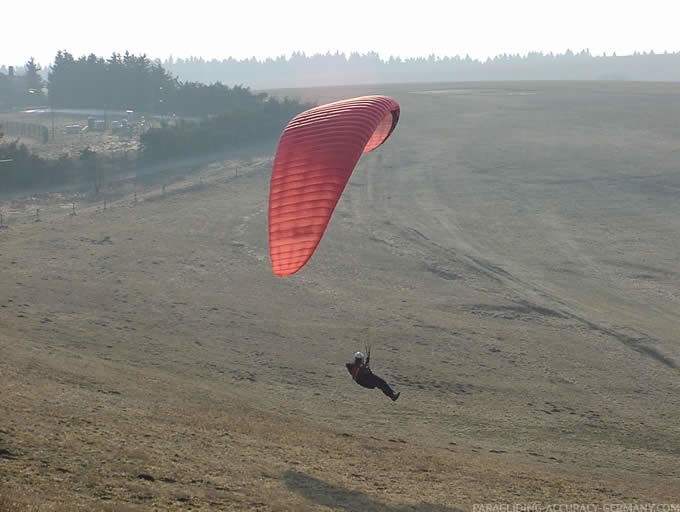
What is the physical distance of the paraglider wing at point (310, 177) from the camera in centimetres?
1498

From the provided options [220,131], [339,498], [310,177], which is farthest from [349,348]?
[220,131]

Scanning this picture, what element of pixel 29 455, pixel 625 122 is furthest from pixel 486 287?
pixel 625 122

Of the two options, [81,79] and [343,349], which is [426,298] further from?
[81,79]

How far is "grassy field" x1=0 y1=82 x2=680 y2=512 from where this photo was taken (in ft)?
47.1

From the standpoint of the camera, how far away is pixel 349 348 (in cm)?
2619

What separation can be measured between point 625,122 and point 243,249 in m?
59.6

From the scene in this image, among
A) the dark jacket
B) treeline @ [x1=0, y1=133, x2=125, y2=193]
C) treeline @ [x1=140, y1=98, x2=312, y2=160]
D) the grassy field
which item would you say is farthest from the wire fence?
the dark jacket

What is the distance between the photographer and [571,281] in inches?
1420

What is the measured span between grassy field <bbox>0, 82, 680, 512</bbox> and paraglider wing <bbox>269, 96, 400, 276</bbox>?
4160 millimetres

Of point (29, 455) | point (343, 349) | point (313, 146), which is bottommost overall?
Answer: point (343, 349)

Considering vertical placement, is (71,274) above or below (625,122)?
below

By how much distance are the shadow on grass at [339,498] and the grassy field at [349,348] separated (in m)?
0.06

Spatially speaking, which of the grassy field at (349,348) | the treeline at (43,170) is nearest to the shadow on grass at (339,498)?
the grassy field at (349,348)

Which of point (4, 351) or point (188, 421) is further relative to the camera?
point (4, 351)
